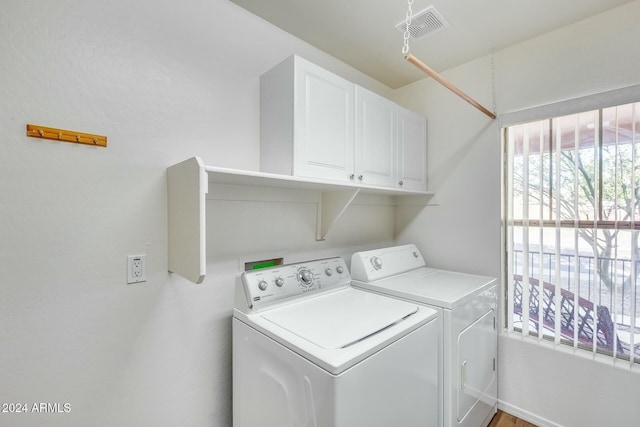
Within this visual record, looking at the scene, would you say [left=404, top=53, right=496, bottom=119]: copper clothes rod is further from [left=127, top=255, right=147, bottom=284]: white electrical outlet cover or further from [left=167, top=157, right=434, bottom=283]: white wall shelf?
[left=127, top=255, right=147, bottom=284]: white electrical outlet cover

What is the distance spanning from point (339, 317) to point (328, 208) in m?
0.85

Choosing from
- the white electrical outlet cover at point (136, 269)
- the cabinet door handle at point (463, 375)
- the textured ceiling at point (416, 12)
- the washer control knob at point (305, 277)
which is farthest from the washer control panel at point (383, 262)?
the textured ceiling at point (416, 12)

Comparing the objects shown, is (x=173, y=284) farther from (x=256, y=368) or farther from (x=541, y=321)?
(x=541, y=321)

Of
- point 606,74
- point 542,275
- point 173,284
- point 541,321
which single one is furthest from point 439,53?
point 173,284

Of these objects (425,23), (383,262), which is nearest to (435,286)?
(383,262)

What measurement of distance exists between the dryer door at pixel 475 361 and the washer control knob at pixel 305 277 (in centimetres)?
85

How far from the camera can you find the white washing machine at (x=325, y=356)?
922 millimetres

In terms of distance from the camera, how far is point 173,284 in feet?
4.38

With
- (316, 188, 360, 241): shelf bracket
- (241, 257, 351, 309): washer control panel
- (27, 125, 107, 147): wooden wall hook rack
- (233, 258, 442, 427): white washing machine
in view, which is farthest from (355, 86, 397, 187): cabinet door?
(27, 125, 107, 147): wooden wall hook rack

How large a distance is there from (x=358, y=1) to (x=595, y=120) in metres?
1.59

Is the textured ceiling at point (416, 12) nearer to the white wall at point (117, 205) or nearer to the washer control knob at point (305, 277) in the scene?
the white wall at point (117, 205)

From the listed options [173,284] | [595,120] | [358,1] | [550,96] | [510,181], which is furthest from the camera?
[510,181]

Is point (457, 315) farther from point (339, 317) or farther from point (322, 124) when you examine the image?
point (322, 124)

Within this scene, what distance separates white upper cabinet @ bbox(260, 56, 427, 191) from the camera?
145 centimetres
